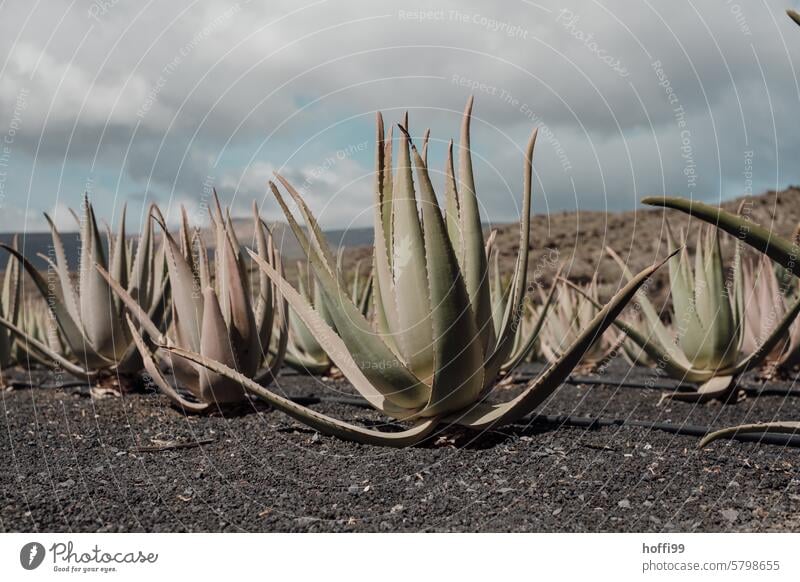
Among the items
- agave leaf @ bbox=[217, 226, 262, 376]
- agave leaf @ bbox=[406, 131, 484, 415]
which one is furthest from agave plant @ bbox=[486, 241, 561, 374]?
agave leaf @ bbox=[217, 226, 262, 376]

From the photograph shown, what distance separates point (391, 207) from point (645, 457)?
1.15 meters

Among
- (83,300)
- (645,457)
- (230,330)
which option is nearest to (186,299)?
(230,330)

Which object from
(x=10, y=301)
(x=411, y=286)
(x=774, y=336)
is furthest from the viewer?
(x=10, y=301)

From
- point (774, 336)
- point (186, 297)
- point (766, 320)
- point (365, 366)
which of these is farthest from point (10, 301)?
point (766, 320)

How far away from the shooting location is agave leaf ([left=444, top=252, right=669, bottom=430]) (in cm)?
169

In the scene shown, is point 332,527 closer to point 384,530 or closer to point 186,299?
point 384,530

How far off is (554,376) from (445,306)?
365mm

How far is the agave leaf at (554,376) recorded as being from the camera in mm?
1693

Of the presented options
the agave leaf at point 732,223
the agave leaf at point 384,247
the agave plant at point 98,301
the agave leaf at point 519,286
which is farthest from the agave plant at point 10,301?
the agave leaf at point 732,223

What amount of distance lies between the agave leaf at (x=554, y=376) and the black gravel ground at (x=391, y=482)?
12 cm

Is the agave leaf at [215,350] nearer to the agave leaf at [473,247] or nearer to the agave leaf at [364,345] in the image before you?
the agave leaf at [364,345]

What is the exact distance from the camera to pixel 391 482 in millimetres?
1949

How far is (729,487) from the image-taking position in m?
1.90

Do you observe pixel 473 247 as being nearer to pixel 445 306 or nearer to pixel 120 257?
pixel 445 306
